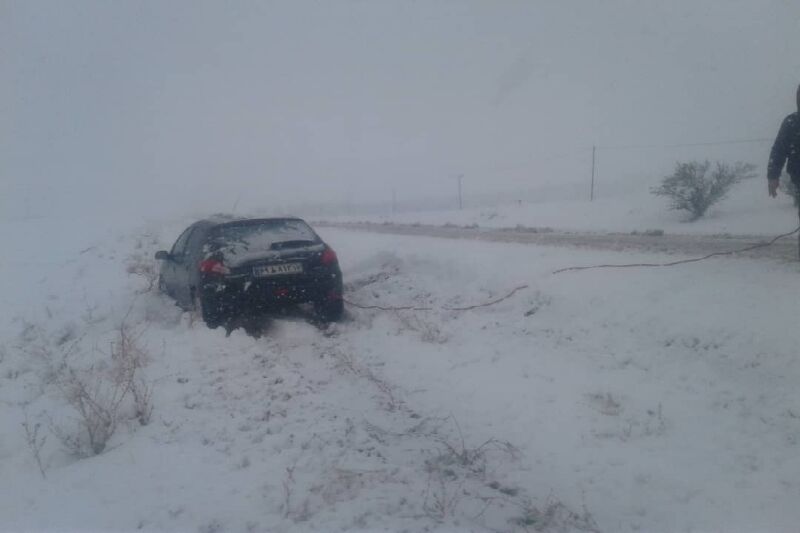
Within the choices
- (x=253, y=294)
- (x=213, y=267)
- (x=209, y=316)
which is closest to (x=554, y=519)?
(x=253, y=294)

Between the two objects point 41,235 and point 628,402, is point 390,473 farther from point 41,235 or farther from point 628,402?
A: point 41,235

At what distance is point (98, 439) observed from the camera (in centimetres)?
352

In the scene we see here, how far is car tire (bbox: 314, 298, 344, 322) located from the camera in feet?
21.8

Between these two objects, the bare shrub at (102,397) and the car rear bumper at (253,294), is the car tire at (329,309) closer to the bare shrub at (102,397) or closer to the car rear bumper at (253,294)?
the car rear bumper at (253,294)

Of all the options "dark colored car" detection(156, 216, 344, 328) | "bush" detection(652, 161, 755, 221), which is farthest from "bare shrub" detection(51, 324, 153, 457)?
"bush" detection(652, 161, 755, 221)

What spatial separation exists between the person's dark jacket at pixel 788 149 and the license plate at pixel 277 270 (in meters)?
5.71

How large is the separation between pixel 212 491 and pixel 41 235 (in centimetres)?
1844

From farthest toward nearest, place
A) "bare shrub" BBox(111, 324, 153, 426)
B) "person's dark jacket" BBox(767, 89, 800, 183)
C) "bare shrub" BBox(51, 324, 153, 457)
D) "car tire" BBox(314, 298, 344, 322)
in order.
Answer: "car tire" BBox(314, 298, 344, 322)
"person's dark jacket" BBox(767, 89, 800, 183)
"bare shrub" BBox(111, 324, 153, 426)
"bare shrub" BBox(51, 324, 153, 457)

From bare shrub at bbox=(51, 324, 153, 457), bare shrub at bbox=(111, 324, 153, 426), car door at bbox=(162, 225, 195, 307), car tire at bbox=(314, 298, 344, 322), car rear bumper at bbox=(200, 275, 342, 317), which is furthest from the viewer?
car door at bbox=(162, 225, 195, 307)

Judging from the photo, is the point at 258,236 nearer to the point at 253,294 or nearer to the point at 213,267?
the point at 213,267

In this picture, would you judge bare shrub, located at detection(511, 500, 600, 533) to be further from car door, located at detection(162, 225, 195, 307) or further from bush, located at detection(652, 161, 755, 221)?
bush, located at detection(652, 161, 755, 221)

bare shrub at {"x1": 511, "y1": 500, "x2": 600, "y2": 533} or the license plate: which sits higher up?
the license plate

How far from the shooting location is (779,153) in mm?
5734

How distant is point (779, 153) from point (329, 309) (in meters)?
5.69
